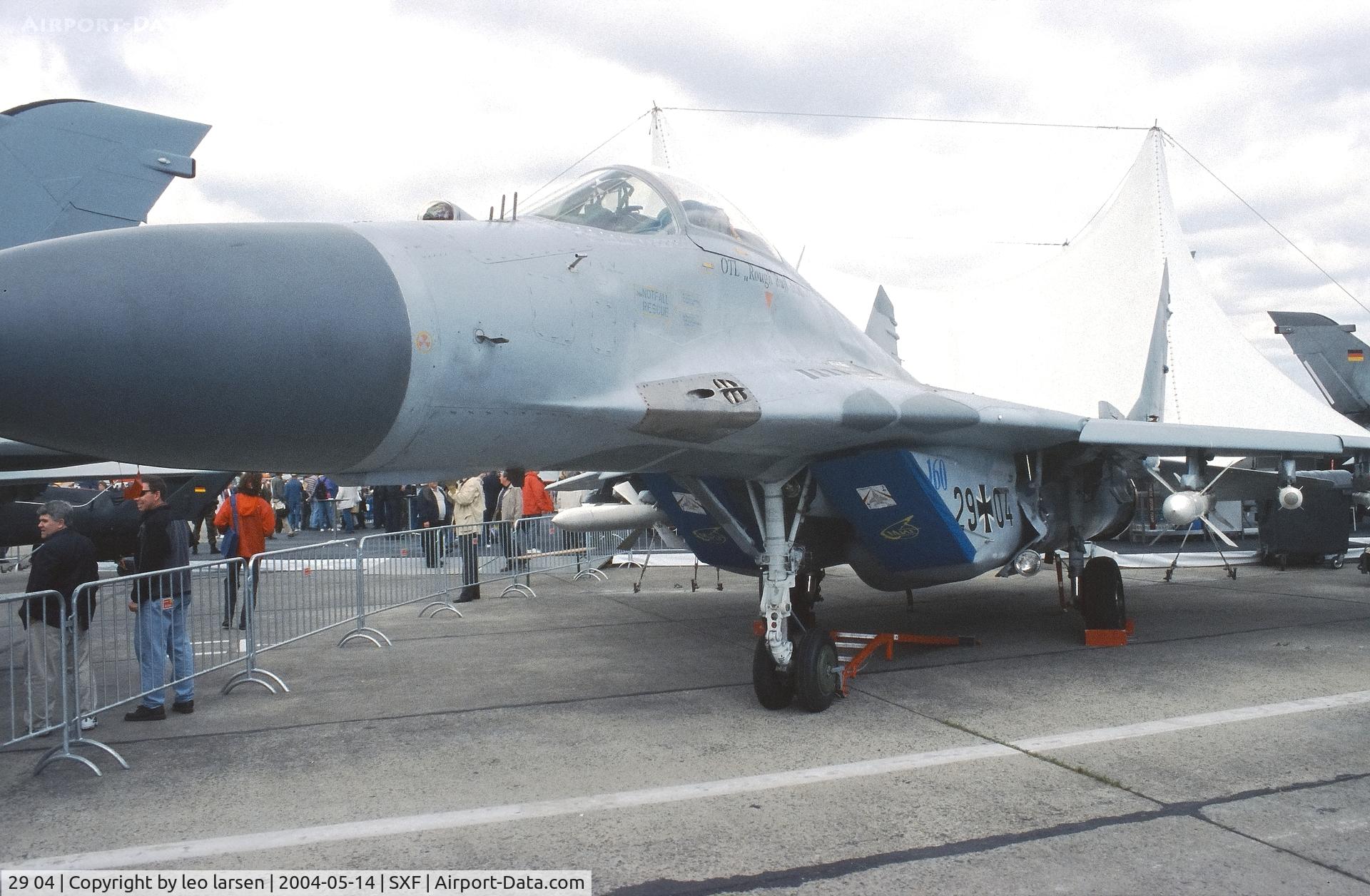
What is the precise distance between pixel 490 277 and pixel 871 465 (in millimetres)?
2887

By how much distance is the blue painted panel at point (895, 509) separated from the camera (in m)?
5.80

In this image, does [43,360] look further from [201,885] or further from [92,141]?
[92,141]

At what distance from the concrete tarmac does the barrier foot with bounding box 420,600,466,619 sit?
Result: 217cm

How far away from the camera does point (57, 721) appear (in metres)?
5.69


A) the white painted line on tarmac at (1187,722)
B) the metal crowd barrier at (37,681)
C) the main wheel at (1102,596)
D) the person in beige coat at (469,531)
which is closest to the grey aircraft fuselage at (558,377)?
the main wheel at (1102,596)

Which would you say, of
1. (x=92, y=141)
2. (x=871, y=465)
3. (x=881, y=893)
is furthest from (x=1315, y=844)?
(x=92, y=141)

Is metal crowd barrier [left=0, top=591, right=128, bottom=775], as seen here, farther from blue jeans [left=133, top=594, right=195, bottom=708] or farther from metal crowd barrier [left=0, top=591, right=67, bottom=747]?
blue jeans [left=133, top=594, right=195, bottom=708]

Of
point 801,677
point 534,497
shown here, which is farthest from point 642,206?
point 534,497

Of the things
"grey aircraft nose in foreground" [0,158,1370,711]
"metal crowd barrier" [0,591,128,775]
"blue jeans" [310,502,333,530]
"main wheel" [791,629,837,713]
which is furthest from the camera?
"blue jeans" [310,502,333,530]

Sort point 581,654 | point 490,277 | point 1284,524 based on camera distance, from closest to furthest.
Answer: point 490,277
point 581,654
point 1284,524

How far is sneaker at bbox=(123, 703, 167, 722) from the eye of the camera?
5566mm

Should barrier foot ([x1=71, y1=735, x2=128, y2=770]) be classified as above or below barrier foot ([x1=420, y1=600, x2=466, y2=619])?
above

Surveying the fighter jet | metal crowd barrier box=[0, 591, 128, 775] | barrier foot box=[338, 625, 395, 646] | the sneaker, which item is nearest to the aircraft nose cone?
metal crowd barrier box=[0, 591, 128, 775]

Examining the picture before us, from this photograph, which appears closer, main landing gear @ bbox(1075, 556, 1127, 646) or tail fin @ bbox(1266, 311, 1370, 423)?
main landing gear @ bbox(1075, 556, 1127, 646)
